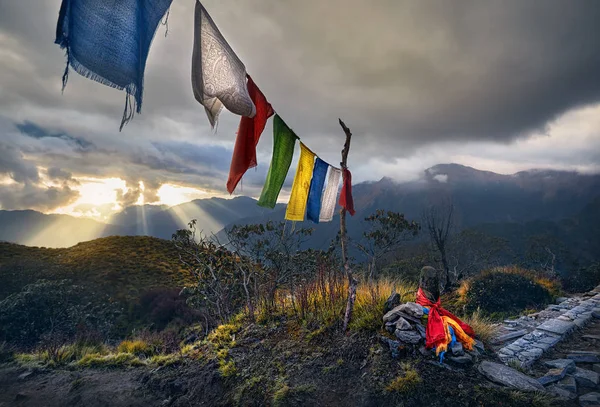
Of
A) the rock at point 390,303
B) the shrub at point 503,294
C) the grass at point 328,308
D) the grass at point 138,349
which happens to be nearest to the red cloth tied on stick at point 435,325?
the rock at point 390,303

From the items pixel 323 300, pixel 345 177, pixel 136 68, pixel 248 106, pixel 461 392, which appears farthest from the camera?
pixel 323 300

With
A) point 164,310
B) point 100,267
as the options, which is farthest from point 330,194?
point 100,267

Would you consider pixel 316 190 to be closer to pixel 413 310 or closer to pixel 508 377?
pixel 413 310

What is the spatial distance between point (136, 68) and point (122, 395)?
19.7ft

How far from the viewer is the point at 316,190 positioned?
5.75m

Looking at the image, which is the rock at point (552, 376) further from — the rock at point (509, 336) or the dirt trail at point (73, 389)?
the dirt trail at point (73, 389)

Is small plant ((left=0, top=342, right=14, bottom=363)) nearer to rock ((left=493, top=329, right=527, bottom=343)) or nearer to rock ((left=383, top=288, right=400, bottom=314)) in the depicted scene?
rock ((left=383, top=288, right=400, bottom=314))

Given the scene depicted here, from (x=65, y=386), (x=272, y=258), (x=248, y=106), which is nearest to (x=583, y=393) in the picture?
(x=248, y=106)

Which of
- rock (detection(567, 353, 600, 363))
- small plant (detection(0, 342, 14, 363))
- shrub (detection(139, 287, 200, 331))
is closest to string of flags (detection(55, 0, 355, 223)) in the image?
rock (detection(567, 353, 600, 363))

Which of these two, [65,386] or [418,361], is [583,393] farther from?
[65,386]

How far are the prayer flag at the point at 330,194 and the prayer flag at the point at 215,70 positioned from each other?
10.3 ft

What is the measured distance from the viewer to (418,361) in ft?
14.3

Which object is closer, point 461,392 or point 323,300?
point 461,392

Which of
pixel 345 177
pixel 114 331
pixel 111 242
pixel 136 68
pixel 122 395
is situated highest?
pixel 136 68
